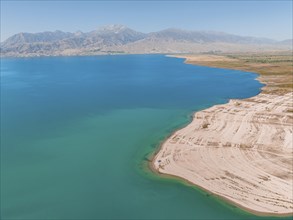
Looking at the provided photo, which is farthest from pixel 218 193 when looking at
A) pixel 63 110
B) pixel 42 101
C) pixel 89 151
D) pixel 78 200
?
pixel 42 101

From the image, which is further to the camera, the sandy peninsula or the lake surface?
the sandy peninsula

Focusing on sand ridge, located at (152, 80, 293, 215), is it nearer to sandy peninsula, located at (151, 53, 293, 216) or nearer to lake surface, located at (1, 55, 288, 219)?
sandy peninsula, located at (151, 53, 293, 216)

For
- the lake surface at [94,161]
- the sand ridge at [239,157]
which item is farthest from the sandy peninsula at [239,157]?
the lake surface at [94,161]

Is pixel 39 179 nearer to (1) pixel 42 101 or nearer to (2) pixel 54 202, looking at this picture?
(2) pixel 54 202

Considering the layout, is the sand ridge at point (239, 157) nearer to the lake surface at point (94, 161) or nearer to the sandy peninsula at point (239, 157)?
the sandy peninsula at point (239, 157)

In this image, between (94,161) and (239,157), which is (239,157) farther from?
(94,161)

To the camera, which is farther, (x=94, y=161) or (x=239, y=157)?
(x=94, y=161)

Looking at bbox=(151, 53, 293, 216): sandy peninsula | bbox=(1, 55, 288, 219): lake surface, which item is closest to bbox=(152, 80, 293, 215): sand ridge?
bbox=(151, 53, 293, 216): sandy peninsula

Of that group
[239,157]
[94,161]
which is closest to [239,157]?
[239,157]
